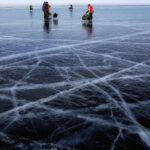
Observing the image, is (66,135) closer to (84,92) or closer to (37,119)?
(37,119)

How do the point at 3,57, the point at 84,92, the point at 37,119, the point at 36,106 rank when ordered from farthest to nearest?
the point at 3,57 → the point at 84,92 → the point at 36,106 → the point at 37,119

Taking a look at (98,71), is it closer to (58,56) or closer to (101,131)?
(58,56)

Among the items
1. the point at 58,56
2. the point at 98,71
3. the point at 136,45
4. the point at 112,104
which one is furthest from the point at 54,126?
the point at 136,45

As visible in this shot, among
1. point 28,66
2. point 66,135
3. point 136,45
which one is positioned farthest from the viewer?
point 136,45

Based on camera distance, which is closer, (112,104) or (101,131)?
(101,131)

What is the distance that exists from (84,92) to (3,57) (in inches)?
218

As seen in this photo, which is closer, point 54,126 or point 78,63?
point 54,126

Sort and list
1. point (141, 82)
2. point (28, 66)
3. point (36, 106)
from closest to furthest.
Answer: point (36, 106), point (141, 82), point (28, 66)

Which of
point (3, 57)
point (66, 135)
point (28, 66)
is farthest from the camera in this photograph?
point (3, 57)

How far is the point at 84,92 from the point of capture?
7441 millimetres

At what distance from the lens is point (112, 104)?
21.8 ft

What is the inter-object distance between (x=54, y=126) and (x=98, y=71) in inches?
170

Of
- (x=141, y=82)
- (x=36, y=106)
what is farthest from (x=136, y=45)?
(x=36, y=106)

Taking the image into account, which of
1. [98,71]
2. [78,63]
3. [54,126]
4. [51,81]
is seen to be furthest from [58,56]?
[54,126]
